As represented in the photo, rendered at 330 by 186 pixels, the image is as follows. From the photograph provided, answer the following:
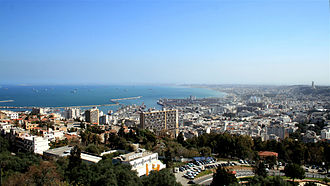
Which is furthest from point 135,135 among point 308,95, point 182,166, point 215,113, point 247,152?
point 308,95

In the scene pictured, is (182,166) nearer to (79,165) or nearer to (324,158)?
(79,165)

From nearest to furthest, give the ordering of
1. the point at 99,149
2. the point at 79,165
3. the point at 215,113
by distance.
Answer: the point at 79,165 < the point at 99,149 < the point at 215,113

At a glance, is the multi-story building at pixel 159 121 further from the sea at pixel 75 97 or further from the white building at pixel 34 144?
the sea at pixel 75 97

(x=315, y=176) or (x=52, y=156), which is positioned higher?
(x=52, y=156)

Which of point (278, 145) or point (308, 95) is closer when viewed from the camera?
point (278, 145)

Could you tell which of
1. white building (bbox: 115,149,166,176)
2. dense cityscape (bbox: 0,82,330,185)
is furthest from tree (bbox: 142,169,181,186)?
white building (bbox: 115,149,166,176)

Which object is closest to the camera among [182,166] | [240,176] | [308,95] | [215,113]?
[240,176]

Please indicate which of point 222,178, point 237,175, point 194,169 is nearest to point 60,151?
point 194,169

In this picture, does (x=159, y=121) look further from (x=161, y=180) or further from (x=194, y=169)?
(x=161, y=180)

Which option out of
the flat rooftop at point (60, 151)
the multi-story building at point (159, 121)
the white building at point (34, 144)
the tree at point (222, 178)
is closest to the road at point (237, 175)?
the tree at point (222, 178)
